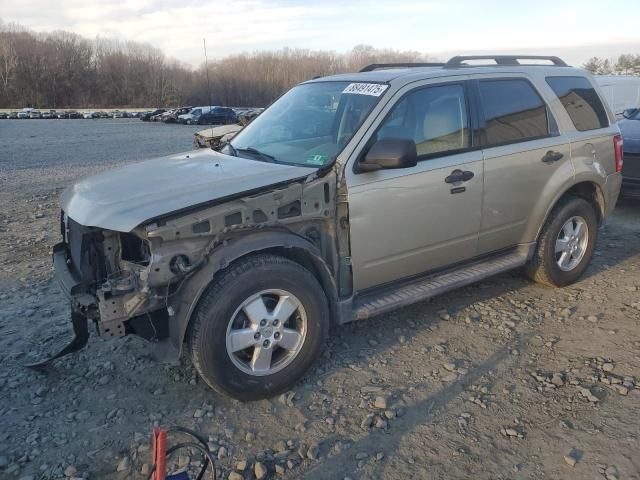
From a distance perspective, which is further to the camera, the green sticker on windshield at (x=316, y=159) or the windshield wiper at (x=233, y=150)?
the windshield wiper at (x=233, y=150)

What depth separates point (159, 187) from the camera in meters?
3.31

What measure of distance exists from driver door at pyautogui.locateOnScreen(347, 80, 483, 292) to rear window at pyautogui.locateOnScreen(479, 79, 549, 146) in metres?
0.23

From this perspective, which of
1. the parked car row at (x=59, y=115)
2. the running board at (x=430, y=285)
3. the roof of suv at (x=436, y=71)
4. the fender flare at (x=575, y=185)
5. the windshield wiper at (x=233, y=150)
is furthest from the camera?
the parked car row at (x=59, y=115)

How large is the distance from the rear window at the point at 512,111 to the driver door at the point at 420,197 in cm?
23

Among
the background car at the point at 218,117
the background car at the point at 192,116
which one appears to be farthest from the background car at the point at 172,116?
the background car at the point at 218,117

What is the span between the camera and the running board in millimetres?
3756

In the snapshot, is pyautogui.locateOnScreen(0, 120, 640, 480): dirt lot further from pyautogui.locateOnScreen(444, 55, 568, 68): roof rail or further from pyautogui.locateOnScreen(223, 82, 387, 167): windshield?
pyautogui.locateOnScreen(444, 55, 568, 68): roof rail

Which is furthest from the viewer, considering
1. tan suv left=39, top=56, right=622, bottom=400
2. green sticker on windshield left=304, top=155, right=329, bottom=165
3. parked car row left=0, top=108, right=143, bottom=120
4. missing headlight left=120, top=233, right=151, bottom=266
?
parked car row left=0, top=108, right=143, bottom=120

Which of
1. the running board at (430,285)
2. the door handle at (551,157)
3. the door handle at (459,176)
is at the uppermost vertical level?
the door handle at (551,157)

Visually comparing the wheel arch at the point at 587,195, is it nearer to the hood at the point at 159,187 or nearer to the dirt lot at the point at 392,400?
the dirt lot at the point at 392,400

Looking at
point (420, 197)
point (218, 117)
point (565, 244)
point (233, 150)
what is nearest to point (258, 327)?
point (420, 197)

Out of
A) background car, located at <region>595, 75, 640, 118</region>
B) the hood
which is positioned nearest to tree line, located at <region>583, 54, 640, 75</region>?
background car, located at <region>595, 75, 640, 118</region>

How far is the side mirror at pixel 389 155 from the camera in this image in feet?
11.3

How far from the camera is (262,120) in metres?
4.60
